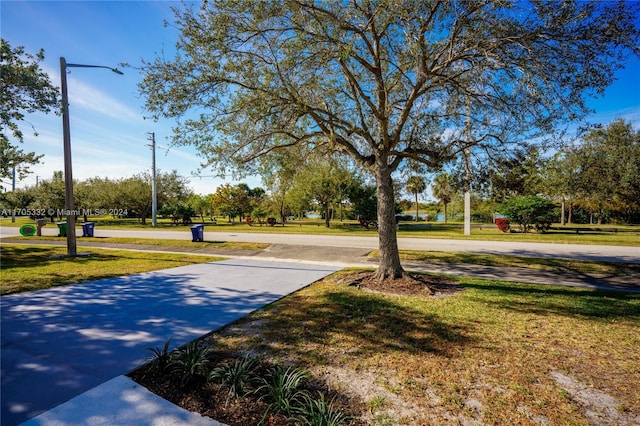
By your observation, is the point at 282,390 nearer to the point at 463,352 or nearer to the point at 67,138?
the point at 463,352

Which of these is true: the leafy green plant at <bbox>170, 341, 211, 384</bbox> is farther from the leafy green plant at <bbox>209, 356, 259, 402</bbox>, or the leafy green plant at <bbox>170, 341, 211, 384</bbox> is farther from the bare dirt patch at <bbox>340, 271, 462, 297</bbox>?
the bare dirt patch at <bbox>340, 271, 462, 297</bbox>

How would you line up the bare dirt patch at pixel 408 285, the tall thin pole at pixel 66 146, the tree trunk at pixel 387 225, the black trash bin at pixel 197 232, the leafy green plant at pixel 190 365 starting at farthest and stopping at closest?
the black trash bin at pixel 197 232, the tall thin pole at pixel 66 146, the tree trunk at pixel 387 225, the bare dirt patch at pixel 408 285, the leafy green plant at pixel 190 365

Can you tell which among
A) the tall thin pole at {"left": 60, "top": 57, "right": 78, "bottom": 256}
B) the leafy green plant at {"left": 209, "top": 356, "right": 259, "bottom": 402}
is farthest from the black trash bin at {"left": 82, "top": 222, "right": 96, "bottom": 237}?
the leafy green plant at {"left": 209, "top": 356, "right": 259, "bottom": 402}

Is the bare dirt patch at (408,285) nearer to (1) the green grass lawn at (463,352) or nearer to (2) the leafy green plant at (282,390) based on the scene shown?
(1) the green grass lawn at (463,352)

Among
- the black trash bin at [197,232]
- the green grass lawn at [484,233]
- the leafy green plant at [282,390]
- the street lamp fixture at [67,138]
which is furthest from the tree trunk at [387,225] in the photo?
the black trash bin at [197,232]

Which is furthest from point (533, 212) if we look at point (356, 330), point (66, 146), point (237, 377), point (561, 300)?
point (66, 146)

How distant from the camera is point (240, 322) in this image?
530 centimetres

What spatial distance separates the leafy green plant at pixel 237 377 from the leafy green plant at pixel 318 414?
0.68 m

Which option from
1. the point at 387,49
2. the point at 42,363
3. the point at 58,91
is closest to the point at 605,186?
the point at 387,49

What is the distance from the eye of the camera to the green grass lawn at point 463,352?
294 centimetres

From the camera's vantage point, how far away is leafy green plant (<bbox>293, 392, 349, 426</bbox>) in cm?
264

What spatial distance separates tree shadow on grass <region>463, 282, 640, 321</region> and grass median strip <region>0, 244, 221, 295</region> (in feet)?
32.8

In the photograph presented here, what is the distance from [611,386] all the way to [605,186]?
1057 inches

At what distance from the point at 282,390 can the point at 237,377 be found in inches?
22.7
